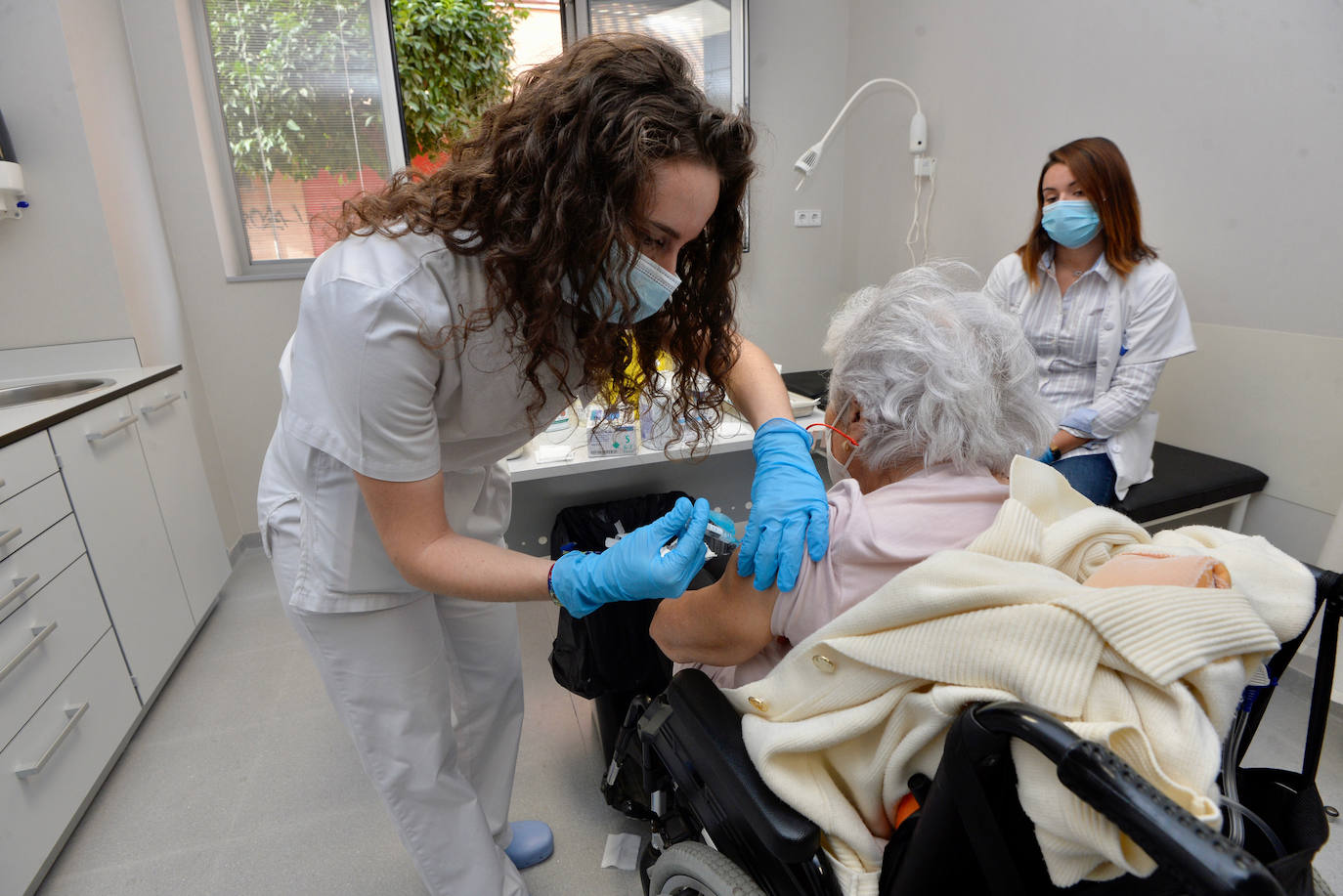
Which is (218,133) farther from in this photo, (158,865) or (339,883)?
(339,883)

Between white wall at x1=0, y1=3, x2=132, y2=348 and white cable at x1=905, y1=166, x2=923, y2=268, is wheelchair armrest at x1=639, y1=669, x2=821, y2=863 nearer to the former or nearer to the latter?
white wall at x1=0, y1=3, x2=132, y2=348

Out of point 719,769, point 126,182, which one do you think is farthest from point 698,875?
point 126,182

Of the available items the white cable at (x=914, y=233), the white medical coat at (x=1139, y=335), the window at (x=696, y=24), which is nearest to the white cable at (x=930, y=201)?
the white cable at (x=914, y=233)

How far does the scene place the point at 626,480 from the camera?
200cm

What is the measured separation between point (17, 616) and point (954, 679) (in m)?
1.73

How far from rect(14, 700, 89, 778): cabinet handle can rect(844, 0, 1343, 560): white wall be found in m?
3.06

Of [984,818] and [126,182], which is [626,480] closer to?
[984,818]

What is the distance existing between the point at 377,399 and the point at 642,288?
13.4 inches

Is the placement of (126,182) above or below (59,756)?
above

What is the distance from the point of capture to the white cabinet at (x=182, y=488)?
2025 millimetres

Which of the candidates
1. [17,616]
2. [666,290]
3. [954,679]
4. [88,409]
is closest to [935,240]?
[666,290]

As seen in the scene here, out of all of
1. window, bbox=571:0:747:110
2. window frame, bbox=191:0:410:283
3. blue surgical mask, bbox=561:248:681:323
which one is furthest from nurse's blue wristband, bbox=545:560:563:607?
window, bbox=571:0:747:110

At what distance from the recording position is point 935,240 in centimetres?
308

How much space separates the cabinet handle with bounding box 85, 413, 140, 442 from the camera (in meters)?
1.68
